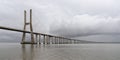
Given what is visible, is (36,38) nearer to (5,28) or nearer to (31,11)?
(31,11)

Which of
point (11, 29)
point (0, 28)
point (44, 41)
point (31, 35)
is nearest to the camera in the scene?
point (0, 28)

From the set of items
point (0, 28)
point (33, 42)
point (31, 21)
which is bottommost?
point (33, 42)

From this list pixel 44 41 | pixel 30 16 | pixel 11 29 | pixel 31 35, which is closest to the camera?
pixel 11 29

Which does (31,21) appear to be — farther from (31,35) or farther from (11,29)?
(11,29)

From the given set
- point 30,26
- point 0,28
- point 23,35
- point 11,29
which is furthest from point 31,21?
point 0,28

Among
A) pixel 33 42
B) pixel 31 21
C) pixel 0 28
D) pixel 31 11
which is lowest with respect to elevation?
pixel 33 42

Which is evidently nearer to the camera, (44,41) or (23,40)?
(23,40)

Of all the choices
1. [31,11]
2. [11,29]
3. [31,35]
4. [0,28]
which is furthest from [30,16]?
[0,28]

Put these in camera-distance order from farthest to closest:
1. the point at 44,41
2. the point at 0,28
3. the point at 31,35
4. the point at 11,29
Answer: the point at 44,41 < the point at 31,35 < the point at 11,29 < the point at 0,28

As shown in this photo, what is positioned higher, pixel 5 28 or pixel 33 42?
pixel 5 28
